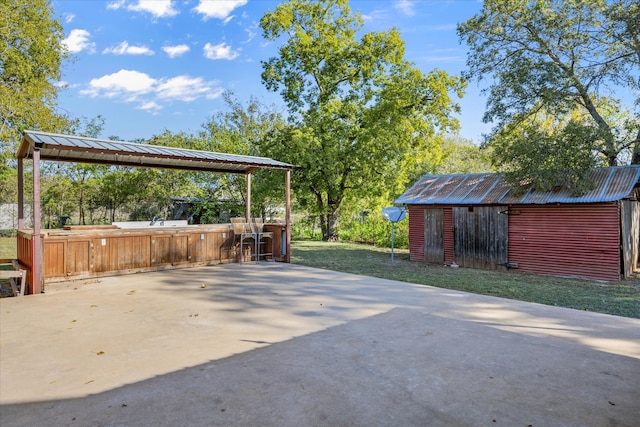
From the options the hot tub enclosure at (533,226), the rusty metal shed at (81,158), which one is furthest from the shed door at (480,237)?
the rusty metal shed at (81,158)

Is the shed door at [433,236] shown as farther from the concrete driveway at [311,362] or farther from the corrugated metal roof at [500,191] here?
the concrete driveway at [311,362]

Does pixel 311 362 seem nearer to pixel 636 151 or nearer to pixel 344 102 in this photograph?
pixel 636 151

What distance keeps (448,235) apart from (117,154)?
8.81 m

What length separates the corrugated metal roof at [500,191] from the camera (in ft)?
28.6

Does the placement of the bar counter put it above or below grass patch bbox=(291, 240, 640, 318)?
above

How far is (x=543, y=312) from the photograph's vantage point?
5.48m

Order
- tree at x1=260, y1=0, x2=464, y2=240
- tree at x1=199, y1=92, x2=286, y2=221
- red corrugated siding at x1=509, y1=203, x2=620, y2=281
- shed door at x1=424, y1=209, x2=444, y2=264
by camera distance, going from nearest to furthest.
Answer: red corrugated siding at x1=509, y1=203, x2=620, y2=281
shed door at x1=424, y1=209, x2=444, y2=264
tree at x1=260, y1=0, x2=464, y2=240
tree at x1=199, y1=92, x2=286, y2=221

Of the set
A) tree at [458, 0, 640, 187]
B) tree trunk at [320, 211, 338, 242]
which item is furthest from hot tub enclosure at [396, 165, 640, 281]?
tree trunk at [320, 211, 338, 242]

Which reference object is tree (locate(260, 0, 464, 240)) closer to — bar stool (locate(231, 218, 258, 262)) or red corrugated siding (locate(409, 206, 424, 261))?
red corrugated siding (locate(409, 206, 424, 261))

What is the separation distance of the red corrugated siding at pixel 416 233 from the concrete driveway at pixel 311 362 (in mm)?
5808

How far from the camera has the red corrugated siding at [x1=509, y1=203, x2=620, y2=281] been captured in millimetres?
8617

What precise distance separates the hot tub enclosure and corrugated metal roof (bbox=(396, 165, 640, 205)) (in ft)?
0.06

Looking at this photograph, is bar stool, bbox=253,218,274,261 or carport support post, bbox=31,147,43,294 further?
bar stool, bbox=253,218,274,261

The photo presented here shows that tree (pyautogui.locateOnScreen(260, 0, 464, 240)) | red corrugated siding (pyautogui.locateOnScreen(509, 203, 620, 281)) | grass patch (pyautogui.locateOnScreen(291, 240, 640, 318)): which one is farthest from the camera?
tree (pyautogui.locateOnScreen(260, 0, 464, 240))
